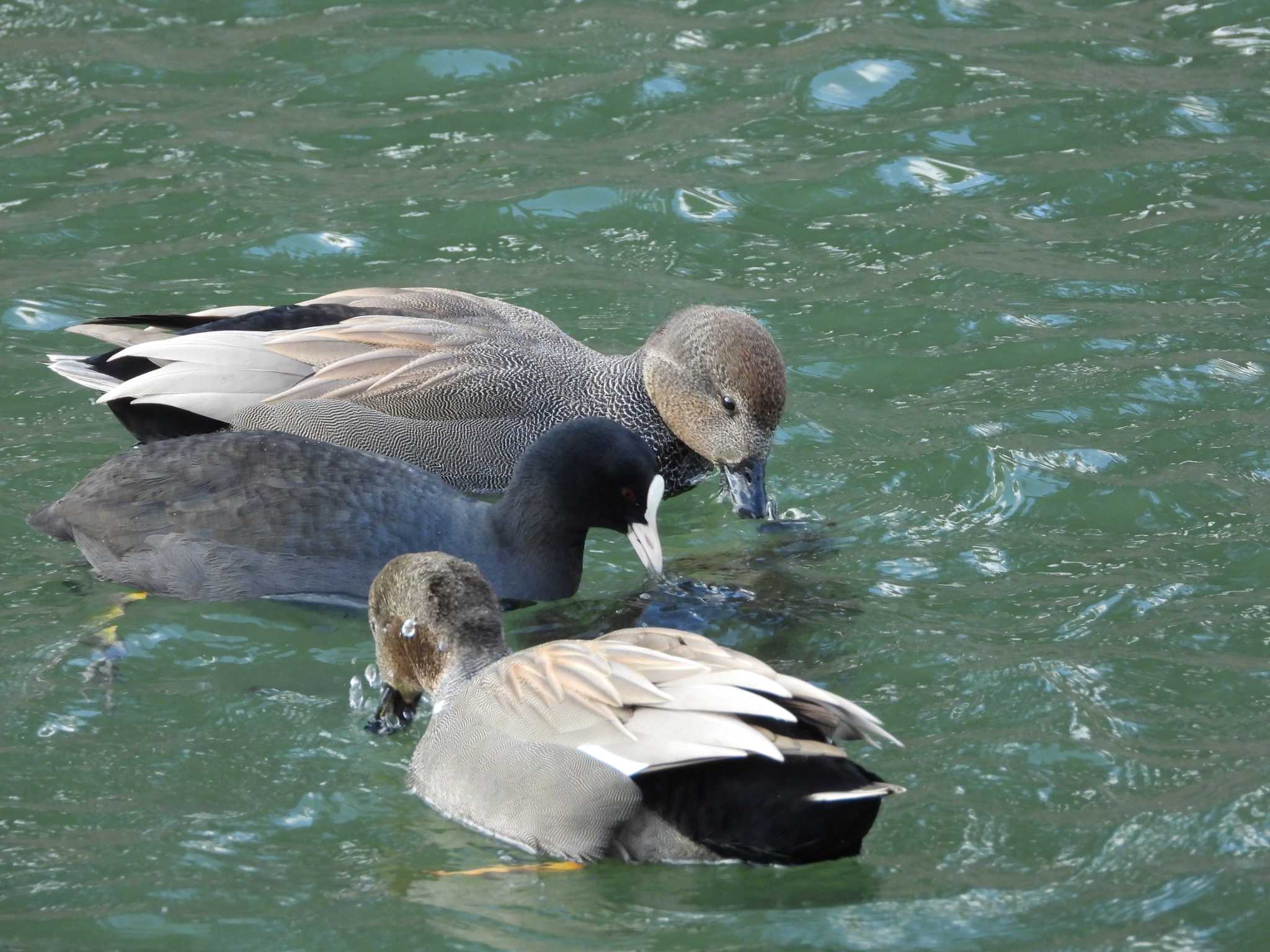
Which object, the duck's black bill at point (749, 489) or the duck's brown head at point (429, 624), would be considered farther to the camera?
the duck's black bill at point (749, 489)

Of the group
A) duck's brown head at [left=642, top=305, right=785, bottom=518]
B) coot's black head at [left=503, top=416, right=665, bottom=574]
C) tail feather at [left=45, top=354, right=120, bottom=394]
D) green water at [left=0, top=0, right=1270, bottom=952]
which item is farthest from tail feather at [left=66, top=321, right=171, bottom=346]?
duck's brown head at [left=642, top=305, right=785, bottom=518]

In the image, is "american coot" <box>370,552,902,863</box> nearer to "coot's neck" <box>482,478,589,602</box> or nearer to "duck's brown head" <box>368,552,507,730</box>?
"duck's brown head" <box>368,552,507,730</box>

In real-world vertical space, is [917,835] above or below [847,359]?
above

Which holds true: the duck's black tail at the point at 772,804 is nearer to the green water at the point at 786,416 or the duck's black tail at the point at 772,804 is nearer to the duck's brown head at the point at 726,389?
the green water at the point at 786,416

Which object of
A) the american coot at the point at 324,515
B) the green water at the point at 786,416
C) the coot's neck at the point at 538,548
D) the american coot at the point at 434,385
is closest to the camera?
the green water at the point at 786,416

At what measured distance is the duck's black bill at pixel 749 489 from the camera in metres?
7.39

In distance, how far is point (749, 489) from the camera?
7.46 m

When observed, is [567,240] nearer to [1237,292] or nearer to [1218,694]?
[1237,292]

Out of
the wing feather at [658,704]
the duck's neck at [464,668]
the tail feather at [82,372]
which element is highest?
the wing feather at [658,704]

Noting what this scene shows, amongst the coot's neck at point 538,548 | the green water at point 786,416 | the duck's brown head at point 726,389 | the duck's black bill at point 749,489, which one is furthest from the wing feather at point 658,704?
the duck's brown head at point 726,389

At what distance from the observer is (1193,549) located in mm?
6855

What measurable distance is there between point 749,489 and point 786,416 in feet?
3.03

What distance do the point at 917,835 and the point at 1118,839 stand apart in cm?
55

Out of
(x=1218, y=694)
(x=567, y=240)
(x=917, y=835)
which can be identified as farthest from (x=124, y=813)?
(x=567, y=240)
